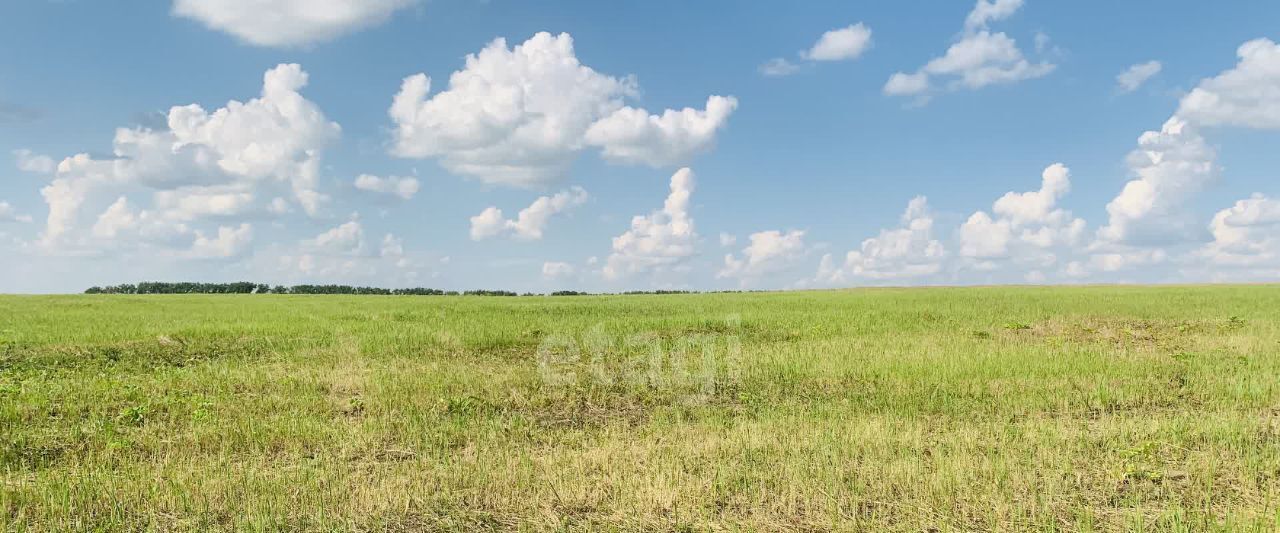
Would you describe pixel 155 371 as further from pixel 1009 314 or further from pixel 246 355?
pixel 1009 314

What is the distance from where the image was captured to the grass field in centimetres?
755

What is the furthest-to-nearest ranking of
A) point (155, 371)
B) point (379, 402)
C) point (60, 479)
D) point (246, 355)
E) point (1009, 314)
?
point (1009, 314) < point (246, 355) < point (155, 371) < point (379, 402) < point (60, 479)

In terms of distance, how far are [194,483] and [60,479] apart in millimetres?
1860

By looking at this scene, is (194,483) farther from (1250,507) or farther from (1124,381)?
(1124,381)

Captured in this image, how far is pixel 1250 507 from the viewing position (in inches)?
292

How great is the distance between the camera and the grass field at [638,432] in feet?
24.8

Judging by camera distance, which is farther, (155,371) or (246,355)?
(246,355)

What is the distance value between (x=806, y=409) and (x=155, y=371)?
14.5m

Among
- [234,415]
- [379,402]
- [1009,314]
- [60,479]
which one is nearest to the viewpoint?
[60,479]

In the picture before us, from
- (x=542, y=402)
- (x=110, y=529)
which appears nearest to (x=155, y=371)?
(x=542, y=402)

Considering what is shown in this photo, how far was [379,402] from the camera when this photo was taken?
43.9 ft

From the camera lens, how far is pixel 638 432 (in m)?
11.1

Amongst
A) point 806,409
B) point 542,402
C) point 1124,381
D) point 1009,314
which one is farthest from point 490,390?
point 1009,314

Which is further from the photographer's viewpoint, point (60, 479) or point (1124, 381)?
point (1124, 381)
